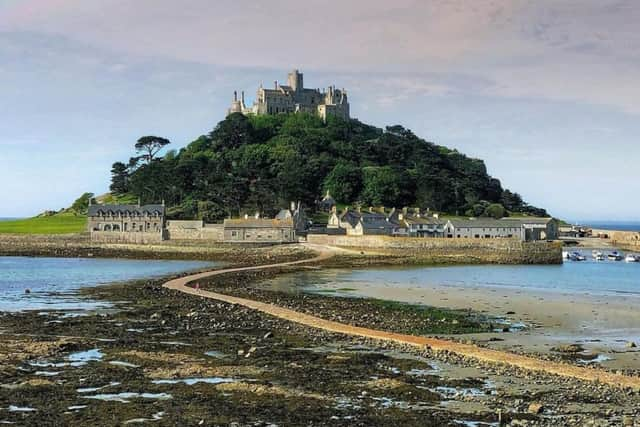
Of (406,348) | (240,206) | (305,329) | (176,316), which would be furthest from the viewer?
(240,206)

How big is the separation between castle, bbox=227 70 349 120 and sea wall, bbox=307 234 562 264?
7053cm

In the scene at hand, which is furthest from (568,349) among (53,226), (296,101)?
(296,101)

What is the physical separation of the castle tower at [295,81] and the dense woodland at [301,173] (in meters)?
9.64

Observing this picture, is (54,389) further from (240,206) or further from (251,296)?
(240,206)

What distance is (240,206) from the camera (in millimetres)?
93312

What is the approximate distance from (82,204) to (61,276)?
66724mm

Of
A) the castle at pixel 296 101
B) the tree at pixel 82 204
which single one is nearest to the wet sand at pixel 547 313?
the tree at pixel 82 204

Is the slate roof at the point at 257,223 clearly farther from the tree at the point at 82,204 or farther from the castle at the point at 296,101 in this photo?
the castle at the point at 296,101

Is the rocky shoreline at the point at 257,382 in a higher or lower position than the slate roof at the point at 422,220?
lower

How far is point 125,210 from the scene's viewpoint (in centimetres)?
8431

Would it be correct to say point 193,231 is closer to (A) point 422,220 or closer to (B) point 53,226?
(B) point 53,226

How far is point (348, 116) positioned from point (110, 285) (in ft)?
340

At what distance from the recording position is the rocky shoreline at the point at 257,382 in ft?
44.1

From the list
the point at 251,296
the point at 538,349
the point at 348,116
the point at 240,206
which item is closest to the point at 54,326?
the point at 251,296
